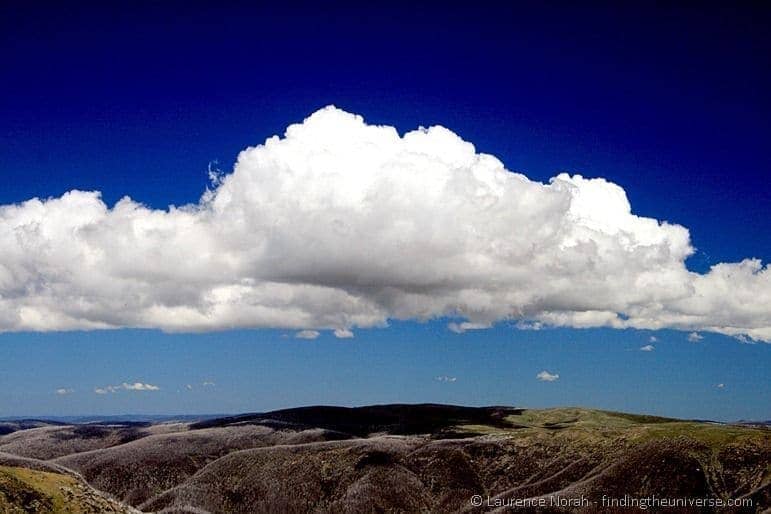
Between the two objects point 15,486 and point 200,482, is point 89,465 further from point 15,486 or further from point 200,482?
point 15,486

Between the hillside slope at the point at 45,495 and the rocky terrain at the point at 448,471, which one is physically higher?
the hillside slope at the point at 45,495

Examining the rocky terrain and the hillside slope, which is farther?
the rocky terrain

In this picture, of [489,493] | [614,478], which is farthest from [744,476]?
[489,493]

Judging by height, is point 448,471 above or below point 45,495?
below

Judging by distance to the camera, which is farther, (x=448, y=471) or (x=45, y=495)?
(x=448, y=471)

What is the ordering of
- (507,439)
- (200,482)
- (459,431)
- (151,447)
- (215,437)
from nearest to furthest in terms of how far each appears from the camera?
(200,482), (507,439), (151,447), (215,437), (459,431)

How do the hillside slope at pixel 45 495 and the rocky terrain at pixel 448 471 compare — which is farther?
the rocky terrain at pixel 448 471

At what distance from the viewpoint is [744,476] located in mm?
91062

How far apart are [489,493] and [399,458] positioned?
18393 millimetres

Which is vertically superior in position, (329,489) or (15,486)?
(15,486)

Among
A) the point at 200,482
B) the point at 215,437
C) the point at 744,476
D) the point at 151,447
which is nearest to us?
the point at 744,476

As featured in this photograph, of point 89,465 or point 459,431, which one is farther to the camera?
point 459,431

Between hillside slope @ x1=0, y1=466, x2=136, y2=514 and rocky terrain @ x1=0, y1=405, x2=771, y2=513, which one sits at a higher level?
hillside slope @ x1=0, y1=466, x2=136, y2=514

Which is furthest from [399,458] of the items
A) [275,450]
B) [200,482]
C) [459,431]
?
[459,431]
